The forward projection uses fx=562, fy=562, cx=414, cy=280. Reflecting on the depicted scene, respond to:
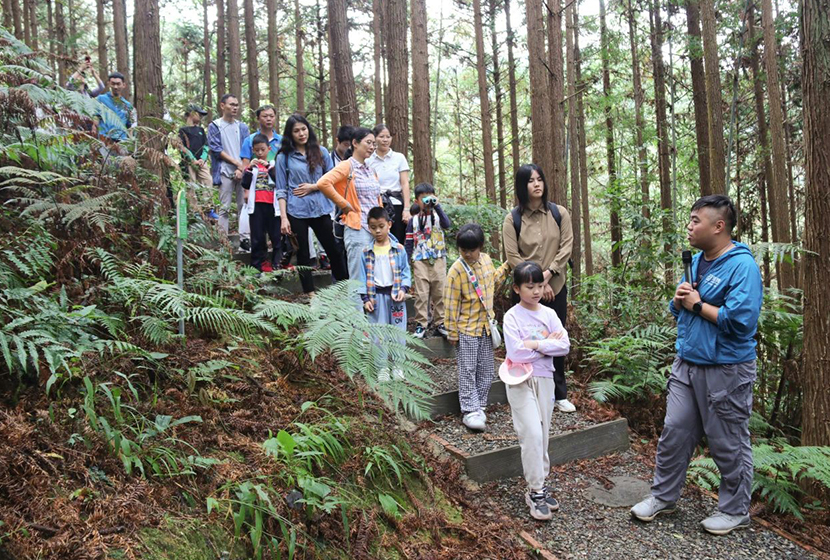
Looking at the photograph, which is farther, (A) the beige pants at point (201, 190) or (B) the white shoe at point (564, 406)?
(A) the beige pants at point (201, 190)

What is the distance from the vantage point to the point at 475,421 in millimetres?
5230

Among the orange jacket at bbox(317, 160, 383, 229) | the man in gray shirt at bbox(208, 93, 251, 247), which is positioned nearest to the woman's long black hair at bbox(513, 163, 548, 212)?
the orange jacket at bbox(317, 160, 383, 229)

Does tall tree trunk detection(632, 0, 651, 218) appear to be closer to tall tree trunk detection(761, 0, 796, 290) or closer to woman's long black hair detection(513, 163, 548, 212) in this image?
tall tree trunk detection(761, 0, 796, 290)

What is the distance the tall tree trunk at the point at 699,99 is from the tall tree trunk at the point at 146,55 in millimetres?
9924

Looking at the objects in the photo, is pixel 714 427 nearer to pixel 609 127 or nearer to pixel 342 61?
pixel 342 61

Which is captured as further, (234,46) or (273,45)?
(273,45)

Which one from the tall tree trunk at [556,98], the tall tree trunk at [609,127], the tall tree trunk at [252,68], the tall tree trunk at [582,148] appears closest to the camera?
the tall tree trunk at [556,98]

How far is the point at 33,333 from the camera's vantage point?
3334 millimetres

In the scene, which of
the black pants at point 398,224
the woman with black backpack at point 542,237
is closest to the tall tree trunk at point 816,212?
the woman with black backpack at point 542,237

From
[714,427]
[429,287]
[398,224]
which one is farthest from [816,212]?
[398,224]

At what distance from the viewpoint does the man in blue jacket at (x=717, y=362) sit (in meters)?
3.75

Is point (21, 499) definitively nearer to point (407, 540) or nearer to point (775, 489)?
point (407, 540)

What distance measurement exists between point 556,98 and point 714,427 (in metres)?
7.48

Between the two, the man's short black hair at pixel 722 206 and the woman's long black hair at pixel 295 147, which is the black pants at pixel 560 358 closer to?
the man's short black hair at pixel 722 206
